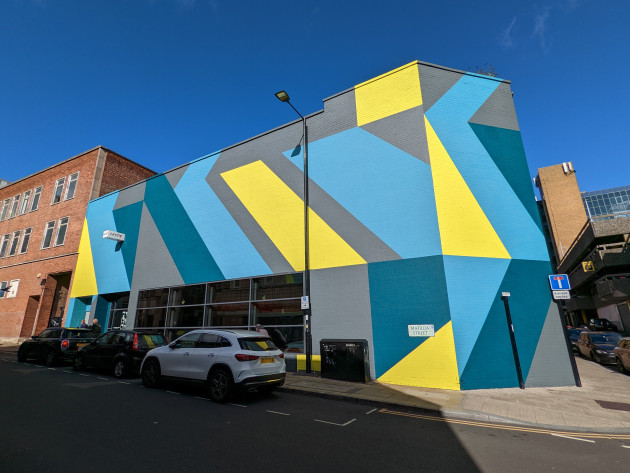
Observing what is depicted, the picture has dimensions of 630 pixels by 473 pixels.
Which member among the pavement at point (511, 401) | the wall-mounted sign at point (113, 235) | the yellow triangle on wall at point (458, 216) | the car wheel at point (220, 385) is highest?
the wall-mounted sign at point (113, 235)

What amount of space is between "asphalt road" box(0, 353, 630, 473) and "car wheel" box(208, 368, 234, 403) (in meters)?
0.21

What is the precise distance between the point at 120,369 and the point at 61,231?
1922 cm

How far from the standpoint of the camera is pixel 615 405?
7.83m

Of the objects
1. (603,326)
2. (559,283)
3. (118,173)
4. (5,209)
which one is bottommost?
(603,326)

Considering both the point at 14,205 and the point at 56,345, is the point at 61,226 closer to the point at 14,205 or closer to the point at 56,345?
the point at 14,205

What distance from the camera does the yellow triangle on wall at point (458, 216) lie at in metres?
10.5

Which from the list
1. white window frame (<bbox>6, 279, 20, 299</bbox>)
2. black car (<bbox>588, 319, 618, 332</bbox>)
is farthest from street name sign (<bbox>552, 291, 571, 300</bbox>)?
white window frame (<bbox>6, 279, 20, 299</bbox>)

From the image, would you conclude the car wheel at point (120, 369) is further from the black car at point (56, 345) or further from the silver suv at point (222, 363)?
the black car at point (56, 345)

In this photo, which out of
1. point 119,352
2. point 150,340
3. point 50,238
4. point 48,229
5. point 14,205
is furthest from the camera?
point 14,205

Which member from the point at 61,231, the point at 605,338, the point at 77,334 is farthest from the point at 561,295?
the point at 61,231

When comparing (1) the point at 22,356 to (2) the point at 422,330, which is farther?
(1) the point at 22,356

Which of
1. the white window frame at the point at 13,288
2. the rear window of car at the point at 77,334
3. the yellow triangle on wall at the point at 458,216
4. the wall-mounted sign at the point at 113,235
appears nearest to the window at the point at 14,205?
the white window frame at the point at 13,288

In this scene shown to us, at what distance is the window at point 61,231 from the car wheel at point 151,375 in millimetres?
20093

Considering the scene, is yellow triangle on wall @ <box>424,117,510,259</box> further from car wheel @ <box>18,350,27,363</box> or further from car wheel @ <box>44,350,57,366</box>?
car wheel @ <box>18,350,27,363</box>
